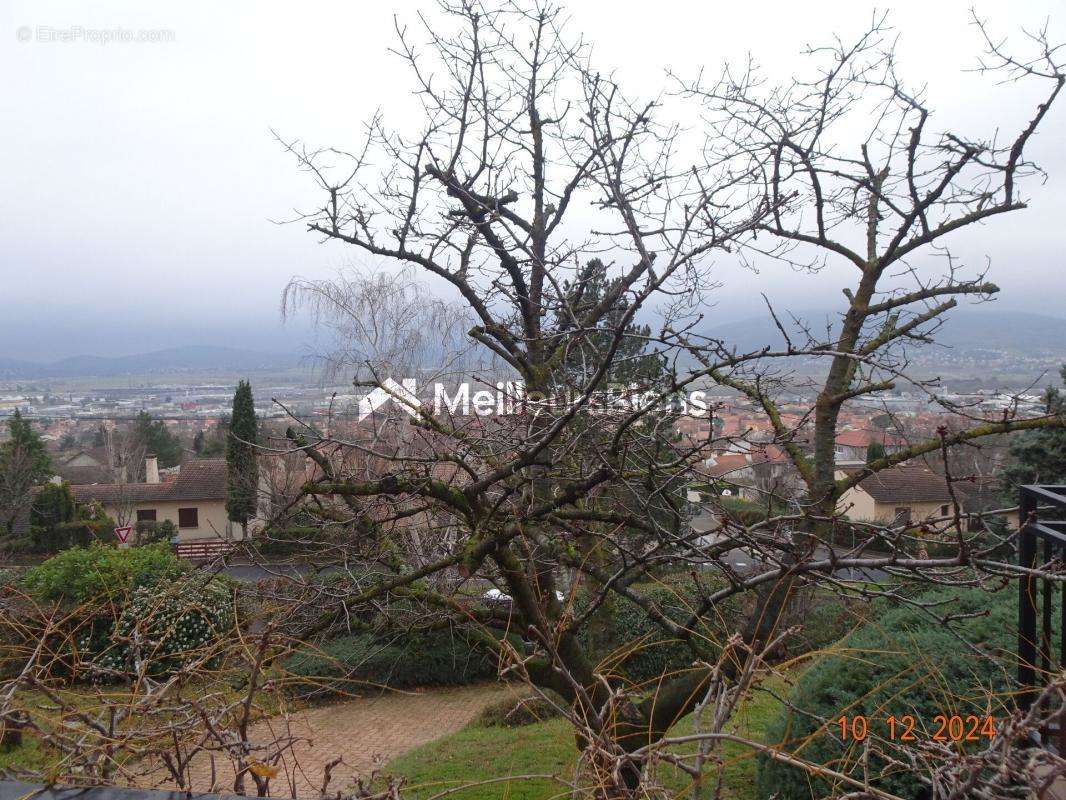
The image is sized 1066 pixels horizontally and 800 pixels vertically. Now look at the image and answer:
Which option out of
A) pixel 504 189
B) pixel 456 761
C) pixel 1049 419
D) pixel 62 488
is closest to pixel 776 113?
pixel 504 189

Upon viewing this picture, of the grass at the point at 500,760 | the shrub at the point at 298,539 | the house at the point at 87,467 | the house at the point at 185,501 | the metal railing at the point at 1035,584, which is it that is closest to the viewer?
the metal railing at the point at 1035,584

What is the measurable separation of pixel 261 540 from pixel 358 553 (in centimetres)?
54

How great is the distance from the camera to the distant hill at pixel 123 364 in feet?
231

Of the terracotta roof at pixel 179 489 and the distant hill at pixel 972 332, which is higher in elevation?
the distant hill at pixel 972 332

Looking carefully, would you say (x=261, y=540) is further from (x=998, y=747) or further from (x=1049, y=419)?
(x=1049, y=419)

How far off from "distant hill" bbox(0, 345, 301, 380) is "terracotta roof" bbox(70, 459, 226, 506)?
40421 millimetres

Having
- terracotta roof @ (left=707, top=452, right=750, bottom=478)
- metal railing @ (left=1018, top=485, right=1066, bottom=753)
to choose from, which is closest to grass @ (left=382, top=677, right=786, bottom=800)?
terracotta roof @ (left=707, top=452, right=750, bottom=478)

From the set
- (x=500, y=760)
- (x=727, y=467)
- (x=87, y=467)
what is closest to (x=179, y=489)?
(x=87, y=467)

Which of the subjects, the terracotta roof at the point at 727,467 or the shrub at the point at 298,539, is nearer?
the terracotta roof at the point at 727,467

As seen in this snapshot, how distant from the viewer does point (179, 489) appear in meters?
25.9

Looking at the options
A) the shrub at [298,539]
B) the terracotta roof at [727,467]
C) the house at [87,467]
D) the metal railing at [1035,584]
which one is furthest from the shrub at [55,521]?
the metal railing at [1035,584]

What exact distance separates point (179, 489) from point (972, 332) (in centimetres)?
2522

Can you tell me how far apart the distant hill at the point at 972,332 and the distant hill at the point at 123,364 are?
6273cm
